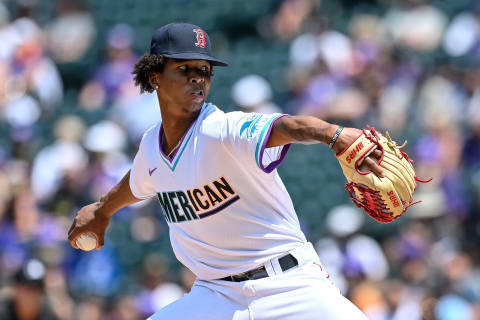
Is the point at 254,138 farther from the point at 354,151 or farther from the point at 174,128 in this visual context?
the point at 174,128

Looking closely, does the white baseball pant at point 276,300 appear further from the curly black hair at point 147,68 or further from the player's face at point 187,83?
the curly black hair at point 147,68

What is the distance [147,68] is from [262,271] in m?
1.13

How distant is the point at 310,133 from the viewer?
11.2 ft

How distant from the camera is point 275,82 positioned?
32.3 feet

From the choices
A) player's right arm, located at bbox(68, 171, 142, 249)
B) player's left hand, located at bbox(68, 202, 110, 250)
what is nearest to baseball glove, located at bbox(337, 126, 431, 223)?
player's right arm, located at bbox(68, 171, 142, 249)

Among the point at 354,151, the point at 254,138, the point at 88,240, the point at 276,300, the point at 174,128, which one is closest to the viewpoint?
the point at 354,151

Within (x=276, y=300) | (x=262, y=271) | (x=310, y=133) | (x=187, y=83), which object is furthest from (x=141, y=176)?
(x=310, y=133)

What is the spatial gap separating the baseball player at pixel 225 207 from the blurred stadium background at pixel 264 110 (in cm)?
221

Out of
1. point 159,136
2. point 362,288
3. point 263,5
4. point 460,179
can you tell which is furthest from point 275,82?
point 159,136

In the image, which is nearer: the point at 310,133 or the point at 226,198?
the point at 310,133

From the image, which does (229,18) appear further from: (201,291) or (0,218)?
(201,291)

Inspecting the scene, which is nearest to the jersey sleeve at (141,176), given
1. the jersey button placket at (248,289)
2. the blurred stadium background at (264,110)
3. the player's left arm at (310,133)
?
the jersey button placket at (248,289)

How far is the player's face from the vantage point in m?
3.99

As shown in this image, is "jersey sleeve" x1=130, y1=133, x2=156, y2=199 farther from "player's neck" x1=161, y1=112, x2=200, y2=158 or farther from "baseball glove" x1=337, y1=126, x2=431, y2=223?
"baseball glove" x1=337, y1=126, x2=431, y2=223
